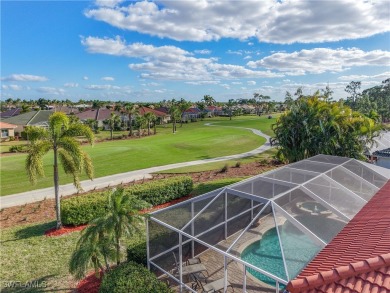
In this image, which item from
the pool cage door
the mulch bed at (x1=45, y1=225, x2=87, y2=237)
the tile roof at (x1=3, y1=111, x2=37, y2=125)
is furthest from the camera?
the tile roof at (x1=3, y1=111, x2=37, y2=125)

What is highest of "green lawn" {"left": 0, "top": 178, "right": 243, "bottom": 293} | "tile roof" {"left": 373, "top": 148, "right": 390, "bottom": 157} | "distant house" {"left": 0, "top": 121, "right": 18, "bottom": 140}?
"tile roof" {"left": 373, "top": 148, "right": 390, "bottom": 157}

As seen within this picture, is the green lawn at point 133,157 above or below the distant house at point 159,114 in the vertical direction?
below

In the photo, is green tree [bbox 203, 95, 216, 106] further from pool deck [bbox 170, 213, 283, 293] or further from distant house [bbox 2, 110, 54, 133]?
pool deck [bbox 170, 213, 283, 293]

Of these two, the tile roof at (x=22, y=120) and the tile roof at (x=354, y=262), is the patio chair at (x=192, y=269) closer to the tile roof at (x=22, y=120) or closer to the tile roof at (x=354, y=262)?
the tile roof at (x=354, y=262)

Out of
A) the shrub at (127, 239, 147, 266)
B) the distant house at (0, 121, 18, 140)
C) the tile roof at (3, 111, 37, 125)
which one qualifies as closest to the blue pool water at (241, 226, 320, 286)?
the shrub at (127, 239, 147, 266)

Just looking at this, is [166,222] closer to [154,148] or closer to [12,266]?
[12,266]

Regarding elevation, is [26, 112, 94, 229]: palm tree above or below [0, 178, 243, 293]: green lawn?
above

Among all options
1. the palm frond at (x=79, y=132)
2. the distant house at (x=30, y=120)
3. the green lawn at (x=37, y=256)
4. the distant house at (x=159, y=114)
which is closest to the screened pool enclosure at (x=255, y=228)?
the green lawn at (x=37, y=256)
